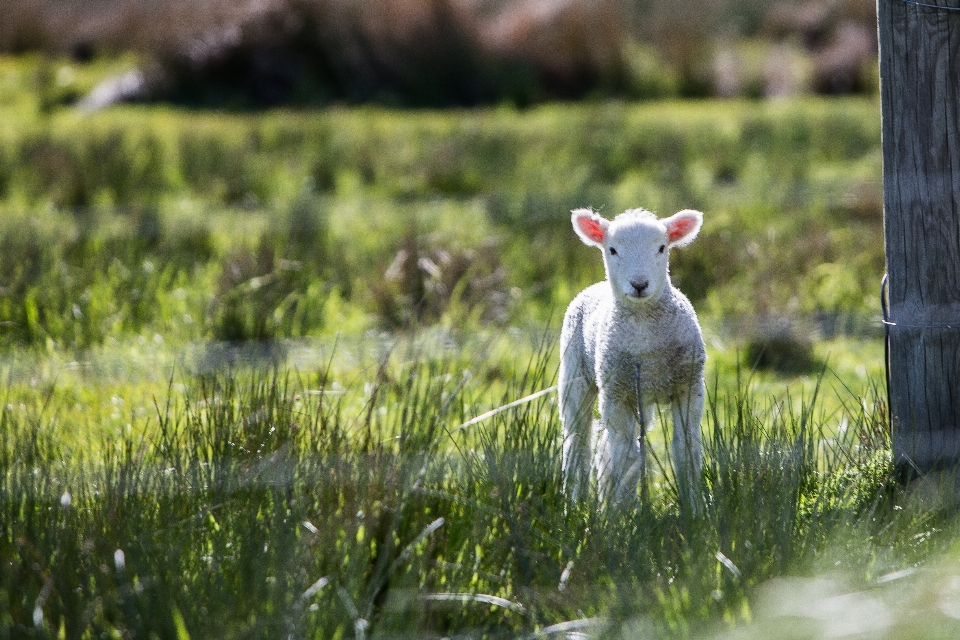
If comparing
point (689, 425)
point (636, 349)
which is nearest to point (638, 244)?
point (636, 349)

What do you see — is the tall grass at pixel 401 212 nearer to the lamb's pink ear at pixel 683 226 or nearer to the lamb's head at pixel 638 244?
the lamb's head at pixel 638 244

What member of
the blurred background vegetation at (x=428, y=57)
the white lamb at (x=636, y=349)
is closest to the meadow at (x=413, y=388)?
the white lamb at (x=636, y=349)

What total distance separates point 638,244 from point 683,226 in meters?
0.21

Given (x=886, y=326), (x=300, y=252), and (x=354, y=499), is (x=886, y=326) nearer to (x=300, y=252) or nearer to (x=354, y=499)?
(x=354, y=499)

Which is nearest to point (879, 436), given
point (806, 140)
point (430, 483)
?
point (430, 483)

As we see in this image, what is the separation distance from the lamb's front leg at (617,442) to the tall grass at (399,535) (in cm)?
14

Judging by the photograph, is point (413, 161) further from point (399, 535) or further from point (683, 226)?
point (399, 535)

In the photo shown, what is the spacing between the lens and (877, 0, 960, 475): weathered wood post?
3.12 m

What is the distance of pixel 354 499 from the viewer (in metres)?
2.73

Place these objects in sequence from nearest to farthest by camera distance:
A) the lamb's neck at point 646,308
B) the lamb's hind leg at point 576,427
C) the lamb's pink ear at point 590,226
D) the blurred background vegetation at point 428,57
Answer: the lamb's hind leg at point 576,427 < the lamb's neck at point 646,308 < the lamb's pink ear at point 590,226 < the blurred background vegetation at point 428,57

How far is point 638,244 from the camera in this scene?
324 centimetres

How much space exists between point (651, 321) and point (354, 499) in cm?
108

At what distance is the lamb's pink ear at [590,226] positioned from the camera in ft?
11.1

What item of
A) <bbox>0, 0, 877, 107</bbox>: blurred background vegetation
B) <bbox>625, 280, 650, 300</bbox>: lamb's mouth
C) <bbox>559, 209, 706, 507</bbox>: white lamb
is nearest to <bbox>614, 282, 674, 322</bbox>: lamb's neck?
<bbox>559, 209, 706, 507</bbox>: white lamb
